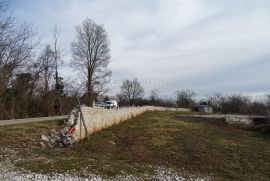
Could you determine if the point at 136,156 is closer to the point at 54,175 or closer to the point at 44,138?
the point at 44,138

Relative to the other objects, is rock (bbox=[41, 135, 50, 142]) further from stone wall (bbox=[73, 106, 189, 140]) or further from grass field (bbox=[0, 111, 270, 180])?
stone wall (bbox=[73, 106, 189, 140])

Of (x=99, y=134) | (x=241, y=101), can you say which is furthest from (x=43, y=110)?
(x=241, y=101)

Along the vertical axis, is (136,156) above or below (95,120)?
below

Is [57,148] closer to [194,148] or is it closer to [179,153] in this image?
[179,153]

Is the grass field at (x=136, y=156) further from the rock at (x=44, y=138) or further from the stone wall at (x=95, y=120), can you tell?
the stone wall at (x=95, y=120)

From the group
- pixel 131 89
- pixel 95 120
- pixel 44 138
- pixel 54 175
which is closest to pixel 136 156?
pixel 44 138

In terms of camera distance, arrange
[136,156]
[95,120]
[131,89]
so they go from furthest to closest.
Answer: [131,89], [95,120], [136,156]

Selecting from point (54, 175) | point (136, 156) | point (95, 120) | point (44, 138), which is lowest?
point (136, 156)

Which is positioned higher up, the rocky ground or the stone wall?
the stone wall

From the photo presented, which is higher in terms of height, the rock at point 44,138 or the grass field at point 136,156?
the rock at point 44,138

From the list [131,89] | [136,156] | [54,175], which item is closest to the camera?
[54,175]

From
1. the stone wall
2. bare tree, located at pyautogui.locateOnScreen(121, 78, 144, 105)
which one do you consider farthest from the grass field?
bare tree, located at pyautogui.locateOnScreen(121, 78, 144, 105)

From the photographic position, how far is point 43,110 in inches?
1420

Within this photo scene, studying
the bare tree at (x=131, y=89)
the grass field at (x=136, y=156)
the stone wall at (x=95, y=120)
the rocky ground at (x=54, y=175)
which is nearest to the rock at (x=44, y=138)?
the grass field at (x=136, y=156)
